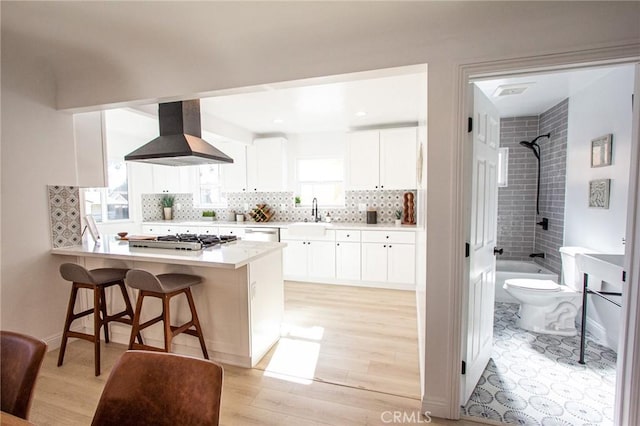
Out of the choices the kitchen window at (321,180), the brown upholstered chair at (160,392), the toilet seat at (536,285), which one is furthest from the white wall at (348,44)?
the kitchen window at (321,180)

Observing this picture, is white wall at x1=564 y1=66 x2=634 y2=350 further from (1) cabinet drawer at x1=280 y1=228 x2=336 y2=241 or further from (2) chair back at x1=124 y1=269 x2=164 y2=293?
(2) chair back at x1=124 y1=269 x2=164 y2=293

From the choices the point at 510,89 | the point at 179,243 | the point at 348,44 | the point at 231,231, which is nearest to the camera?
the point at 348,44

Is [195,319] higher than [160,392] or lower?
lower

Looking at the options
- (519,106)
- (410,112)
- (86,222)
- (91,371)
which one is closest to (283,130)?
(410,112)

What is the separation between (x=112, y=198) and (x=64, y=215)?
2.56m

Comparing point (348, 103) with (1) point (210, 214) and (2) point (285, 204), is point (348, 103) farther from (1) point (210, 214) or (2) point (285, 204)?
(1) point (210, 214)

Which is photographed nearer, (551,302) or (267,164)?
(551,302)

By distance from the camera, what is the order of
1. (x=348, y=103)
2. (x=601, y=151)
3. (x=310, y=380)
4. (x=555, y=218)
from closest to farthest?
(x=310, y=380) < (x=601, y=151) < (x=348, y=103) < (x=555, y=218)

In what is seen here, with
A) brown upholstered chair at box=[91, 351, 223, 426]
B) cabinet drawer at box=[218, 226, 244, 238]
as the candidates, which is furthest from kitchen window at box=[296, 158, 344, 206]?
brown upholstered chair at box=[91, 351, 223, 426]

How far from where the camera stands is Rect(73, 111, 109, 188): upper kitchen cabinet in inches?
110

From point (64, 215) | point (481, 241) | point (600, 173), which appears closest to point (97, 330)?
point (64, 215)

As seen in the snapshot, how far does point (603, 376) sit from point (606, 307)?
2.46 ft

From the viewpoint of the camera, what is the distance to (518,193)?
4215 millimetres

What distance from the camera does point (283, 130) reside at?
4.86 m
